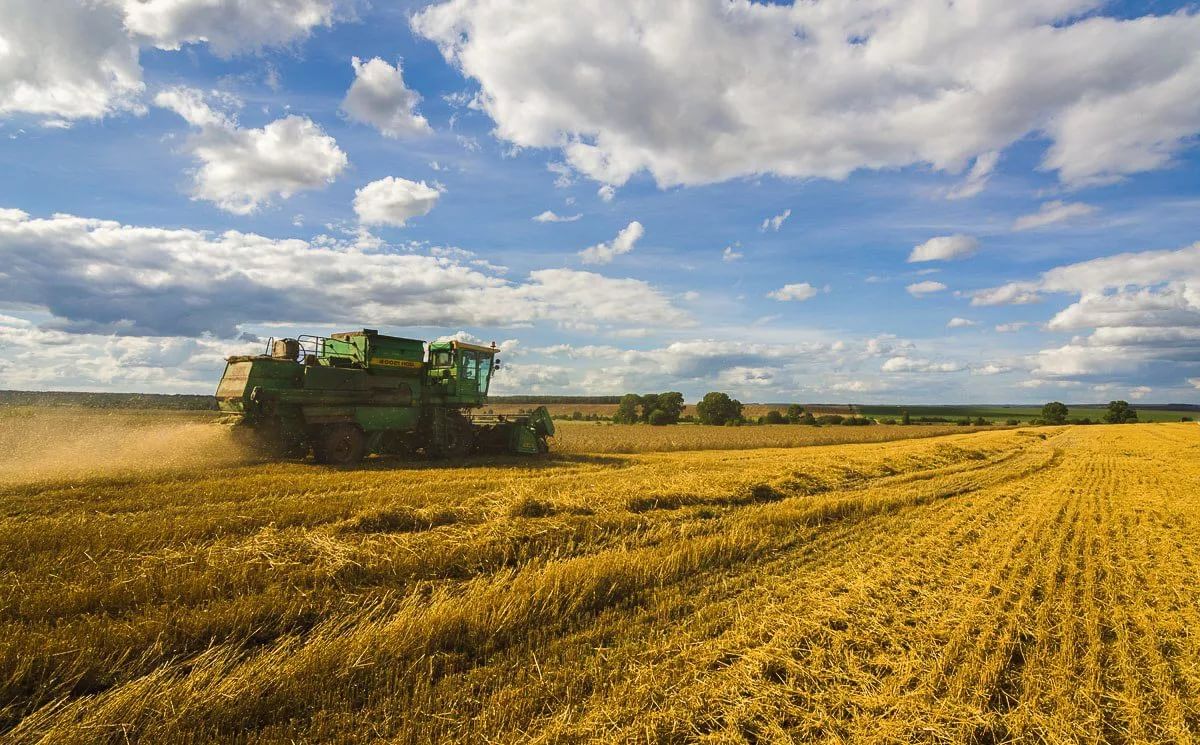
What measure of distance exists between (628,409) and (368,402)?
40.8 metres

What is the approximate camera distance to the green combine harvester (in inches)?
505

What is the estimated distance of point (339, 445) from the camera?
44.5 feet

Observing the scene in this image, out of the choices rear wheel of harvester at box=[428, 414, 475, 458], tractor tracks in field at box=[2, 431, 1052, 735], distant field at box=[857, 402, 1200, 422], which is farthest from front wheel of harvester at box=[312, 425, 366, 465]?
distant field at box=[857, 402, 1200, 422]

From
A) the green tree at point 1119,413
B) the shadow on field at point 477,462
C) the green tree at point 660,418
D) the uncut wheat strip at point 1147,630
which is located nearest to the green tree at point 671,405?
the green tree at point 660,418

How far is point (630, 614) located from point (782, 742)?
173cm

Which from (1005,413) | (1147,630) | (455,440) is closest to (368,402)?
(455,440)

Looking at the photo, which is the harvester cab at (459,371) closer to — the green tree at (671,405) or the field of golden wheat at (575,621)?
the field of golden wheat at (575,621)

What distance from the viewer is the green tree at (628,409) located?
5362cm

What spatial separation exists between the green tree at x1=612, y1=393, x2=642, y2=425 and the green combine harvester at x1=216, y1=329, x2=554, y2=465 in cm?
3597

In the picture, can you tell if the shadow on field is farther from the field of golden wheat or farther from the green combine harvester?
the field of golden wheat

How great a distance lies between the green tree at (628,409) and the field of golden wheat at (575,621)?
4481 cm

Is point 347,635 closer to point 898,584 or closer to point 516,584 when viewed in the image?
point 516,584

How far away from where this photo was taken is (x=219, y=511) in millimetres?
7203

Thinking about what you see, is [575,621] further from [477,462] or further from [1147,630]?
[477,462]
